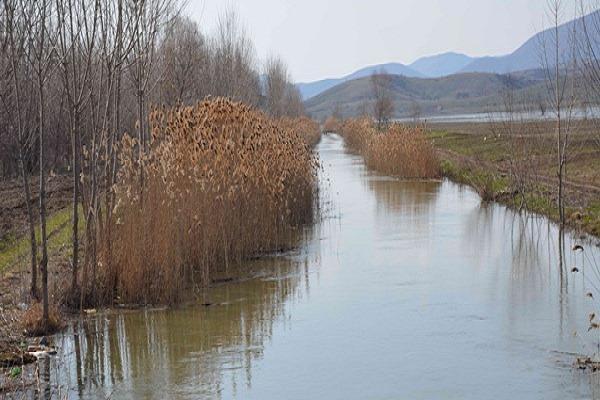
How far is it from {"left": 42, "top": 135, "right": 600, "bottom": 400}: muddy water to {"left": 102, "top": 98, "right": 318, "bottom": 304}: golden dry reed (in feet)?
1.43

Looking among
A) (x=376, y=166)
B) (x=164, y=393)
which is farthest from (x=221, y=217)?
(x=376, y=166)

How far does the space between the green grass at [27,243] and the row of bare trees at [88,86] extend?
0.25 m

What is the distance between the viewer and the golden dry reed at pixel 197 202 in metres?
9.56

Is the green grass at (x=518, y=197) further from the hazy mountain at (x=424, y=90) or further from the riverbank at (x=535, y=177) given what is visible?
the hazy mountain at (x=424, y=90)

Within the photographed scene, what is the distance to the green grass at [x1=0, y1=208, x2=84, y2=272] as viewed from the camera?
448 inches

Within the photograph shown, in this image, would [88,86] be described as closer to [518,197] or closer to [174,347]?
[174,347]

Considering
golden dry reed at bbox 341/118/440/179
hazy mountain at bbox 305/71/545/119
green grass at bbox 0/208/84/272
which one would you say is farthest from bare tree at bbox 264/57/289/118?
hazy mountain at bbox 305/71/545/119

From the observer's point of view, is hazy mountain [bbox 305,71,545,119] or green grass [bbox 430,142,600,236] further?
hazy mountain [bbox 305,71,545,119]

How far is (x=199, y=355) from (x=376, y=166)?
2013cm

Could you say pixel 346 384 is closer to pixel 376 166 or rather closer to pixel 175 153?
pixel 175 153

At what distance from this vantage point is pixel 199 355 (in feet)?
26.0

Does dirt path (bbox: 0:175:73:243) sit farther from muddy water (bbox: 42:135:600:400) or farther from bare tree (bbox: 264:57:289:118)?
bare tree (bbox: 264:57:289:118)

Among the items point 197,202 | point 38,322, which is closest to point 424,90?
point 197,202

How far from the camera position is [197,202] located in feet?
36.3
